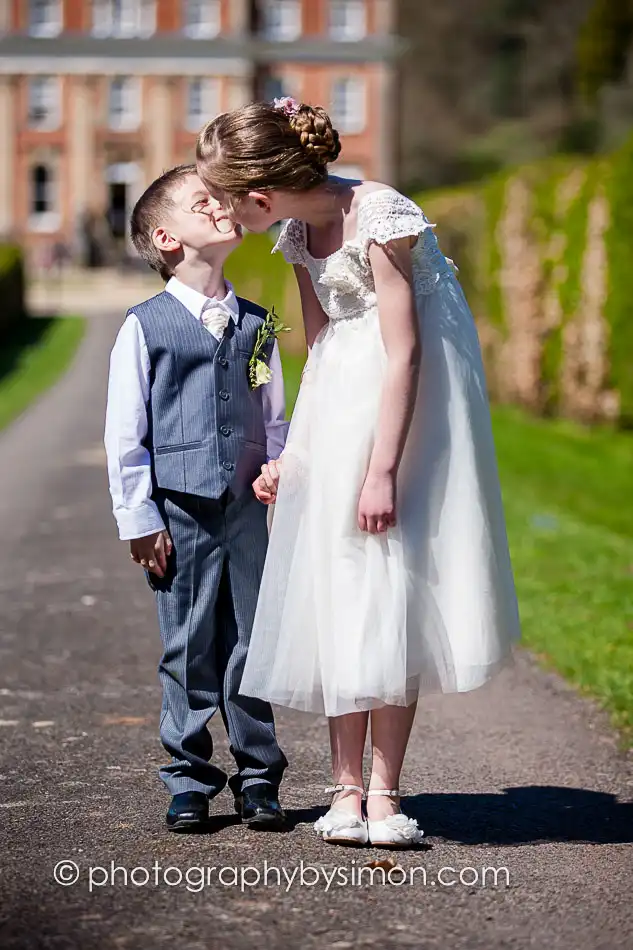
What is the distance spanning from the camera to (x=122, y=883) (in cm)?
368

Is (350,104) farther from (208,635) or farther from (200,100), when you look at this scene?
(208,635)

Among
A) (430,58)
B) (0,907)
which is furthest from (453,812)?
(430,58)

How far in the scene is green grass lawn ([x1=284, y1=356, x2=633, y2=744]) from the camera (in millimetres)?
6246

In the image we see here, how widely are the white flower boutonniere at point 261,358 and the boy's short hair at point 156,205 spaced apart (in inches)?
11.4

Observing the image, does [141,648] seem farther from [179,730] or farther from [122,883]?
[122,883]

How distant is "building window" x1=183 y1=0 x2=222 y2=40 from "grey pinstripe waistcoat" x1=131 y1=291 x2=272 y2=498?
5682 centimetres

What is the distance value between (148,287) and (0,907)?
1634 inches

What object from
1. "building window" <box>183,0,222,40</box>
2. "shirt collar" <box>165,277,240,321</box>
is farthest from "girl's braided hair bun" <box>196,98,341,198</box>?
"building window" <box>183,0,222,40</box>

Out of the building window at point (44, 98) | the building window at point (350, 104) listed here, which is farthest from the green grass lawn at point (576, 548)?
the building window at point (44, 98)

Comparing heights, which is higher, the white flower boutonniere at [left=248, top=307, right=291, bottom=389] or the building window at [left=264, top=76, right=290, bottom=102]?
the white flower boutonniere at [left=248, top=307, right=291, bottom=389]

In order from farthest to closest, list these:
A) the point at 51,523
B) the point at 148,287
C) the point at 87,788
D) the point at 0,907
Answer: the point at 148,287 → the point at 51,523 → the point at 87,788 → the point at 0,907

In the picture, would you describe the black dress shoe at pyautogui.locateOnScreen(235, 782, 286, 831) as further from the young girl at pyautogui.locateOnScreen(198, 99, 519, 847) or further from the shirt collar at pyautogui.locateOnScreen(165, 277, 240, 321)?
the shirt collar at pyautogui.locateOnScreen(165, 277, 240, 321)

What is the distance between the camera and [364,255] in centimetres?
396

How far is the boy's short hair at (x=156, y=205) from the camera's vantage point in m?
4.18
